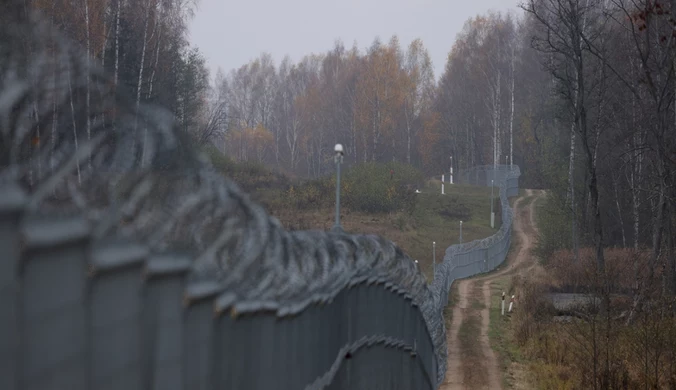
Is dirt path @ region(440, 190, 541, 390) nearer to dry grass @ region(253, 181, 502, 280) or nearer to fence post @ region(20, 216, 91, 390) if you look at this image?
dry grass @ region(253, 181, 502, 280)

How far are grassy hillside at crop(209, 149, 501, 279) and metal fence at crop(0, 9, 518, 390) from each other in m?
32.7

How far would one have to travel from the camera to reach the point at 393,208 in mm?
48062

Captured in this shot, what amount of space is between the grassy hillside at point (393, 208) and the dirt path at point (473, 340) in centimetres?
470

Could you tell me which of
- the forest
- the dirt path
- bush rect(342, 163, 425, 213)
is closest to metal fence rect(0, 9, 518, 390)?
the dirt path

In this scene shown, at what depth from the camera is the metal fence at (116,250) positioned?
171 centimetres

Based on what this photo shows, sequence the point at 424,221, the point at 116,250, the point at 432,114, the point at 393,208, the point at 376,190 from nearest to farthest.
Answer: the point at 116,250
the point at 376,190
the point at 393,208
the point at 424,221
the point at 432,114

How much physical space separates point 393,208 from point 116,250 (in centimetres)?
4616

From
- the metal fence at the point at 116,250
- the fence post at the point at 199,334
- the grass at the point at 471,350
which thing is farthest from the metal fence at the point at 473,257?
the fence post at the point at 199,334

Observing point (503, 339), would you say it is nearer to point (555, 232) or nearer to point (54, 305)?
point (555, 232)

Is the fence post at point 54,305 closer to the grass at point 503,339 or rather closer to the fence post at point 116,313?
the fence post at point 116,313

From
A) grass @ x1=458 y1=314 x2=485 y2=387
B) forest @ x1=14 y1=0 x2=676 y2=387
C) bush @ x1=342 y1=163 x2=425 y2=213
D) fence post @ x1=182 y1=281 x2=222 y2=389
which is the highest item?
forest @ x1=14 y1=0 x2=676 y2=387

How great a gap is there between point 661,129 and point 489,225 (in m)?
32.2

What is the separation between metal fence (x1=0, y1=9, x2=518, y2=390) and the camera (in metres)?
1.71

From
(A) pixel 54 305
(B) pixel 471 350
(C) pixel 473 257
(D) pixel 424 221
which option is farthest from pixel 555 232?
(A) pixel 54 305
